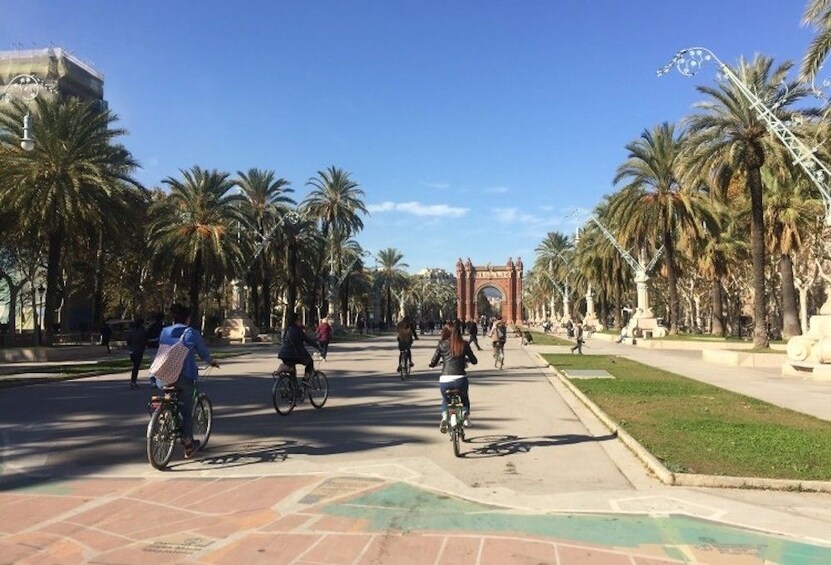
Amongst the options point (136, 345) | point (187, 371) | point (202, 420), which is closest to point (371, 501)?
point (187, 371)

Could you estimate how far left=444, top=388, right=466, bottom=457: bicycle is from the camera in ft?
28.0

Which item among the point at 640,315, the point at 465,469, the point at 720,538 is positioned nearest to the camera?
the point at 720,538

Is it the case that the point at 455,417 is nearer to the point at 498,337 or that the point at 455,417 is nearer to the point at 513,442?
the point at 513,442

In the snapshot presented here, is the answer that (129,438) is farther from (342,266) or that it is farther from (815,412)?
(342,266)

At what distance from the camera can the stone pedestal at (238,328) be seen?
1827 inches

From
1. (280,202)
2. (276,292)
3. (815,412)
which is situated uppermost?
(280,202)

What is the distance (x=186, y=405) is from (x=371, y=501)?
9.35 feet

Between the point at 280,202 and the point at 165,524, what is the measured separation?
48329 mm

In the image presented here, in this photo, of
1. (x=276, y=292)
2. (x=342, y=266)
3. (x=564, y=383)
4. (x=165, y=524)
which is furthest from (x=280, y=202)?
(x=165, y=524)

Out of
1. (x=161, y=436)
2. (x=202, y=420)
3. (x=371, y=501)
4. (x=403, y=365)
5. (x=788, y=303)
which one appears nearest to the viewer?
(x=371, y=501)

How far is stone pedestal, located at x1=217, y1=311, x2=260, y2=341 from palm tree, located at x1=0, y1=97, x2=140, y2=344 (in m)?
17.0

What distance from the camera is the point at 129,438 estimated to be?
9.64m

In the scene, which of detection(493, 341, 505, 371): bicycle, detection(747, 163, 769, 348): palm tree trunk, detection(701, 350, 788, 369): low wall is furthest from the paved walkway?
detection(747, 163, 769, 348): palm tree trunk

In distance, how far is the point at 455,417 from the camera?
8.55 m
